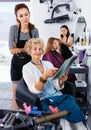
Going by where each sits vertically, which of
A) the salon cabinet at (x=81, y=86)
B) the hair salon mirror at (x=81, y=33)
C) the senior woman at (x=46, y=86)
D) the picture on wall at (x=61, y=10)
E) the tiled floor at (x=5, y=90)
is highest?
the picture on wall at (x=61, y=10)

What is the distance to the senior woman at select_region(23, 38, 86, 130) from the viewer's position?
1617mm

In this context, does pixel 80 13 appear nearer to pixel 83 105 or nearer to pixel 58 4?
pixel 58 4

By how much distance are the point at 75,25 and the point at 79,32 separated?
0.34ft

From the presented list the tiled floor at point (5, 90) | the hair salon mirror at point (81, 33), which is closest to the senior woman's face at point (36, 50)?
the tiled floor at point (5, 90)

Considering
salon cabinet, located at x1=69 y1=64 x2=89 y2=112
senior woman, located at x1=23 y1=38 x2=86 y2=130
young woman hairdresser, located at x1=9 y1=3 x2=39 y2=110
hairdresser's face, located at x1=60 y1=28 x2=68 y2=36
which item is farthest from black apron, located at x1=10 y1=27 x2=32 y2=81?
hairdresser's face, located at x1=60 y1=28 x2=68 y2=36

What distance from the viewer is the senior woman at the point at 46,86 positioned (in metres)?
1.62

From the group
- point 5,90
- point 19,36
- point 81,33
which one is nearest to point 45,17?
point 81,33

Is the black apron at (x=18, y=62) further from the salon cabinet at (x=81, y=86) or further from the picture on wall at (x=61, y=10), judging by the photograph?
the picture on wall at (x=61, y=10)

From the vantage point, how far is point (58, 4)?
2975mm

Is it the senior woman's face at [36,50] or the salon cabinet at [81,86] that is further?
the salon cabinet at [81,86]

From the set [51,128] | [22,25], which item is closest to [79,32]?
[22,25]

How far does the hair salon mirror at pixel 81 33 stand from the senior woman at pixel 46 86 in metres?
1.09

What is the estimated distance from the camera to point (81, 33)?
290 centimetres

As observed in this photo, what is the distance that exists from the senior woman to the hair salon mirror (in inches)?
43.0
